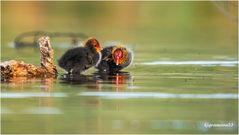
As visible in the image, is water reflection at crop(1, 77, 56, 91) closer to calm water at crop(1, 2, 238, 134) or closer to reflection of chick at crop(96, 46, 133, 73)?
calm water at crop(1, 2, 238, 134)

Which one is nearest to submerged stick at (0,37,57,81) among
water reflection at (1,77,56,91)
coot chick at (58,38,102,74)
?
water reflection at (1,77,56,91)

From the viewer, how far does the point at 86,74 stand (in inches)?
583

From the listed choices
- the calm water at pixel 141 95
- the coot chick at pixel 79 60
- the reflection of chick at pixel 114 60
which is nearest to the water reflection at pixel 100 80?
the calm water at pixel 141 95

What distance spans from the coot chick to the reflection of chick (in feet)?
1.29

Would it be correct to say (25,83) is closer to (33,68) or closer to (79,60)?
(33,68)

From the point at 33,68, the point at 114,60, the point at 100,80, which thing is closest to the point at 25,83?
the point at 33,68

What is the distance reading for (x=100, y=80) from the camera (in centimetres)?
1387

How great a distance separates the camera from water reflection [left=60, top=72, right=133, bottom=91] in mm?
13141

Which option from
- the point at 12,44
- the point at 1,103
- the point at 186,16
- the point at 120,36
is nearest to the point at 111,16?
the point at 186,16

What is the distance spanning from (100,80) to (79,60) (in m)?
0.98

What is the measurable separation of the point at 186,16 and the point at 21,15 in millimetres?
6010

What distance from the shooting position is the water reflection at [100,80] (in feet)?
43.1

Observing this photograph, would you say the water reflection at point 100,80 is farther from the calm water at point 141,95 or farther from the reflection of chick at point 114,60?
the reflection of chick at point 114,60

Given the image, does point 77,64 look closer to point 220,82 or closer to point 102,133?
point 220,82
